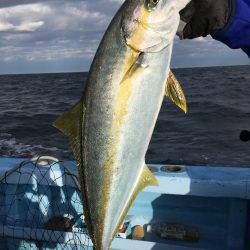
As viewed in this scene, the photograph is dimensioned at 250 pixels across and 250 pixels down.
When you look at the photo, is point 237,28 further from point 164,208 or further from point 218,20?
point 164,208

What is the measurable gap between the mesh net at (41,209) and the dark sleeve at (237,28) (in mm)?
2451

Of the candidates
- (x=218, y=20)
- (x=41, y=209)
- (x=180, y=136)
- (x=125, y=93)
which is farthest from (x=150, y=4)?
(x=180, y=136)

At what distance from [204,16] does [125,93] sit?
752 millimetres

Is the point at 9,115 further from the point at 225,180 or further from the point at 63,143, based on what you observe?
the point at 225,180

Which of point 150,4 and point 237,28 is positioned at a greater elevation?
point 150,4

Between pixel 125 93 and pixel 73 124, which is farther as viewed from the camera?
pixel 73 124

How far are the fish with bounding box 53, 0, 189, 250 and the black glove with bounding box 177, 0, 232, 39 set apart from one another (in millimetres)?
370

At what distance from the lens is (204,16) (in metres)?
2.35

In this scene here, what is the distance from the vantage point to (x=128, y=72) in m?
1.97

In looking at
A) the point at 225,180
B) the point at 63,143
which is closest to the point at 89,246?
the point at 225,180

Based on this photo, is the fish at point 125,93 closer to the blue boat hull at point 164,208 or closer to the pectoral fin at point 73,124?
the pectoral fin at point 73,124

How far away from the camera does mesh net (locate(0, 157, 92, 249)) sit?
4.50 metres

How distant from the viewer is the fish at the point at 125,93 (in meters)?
1.98

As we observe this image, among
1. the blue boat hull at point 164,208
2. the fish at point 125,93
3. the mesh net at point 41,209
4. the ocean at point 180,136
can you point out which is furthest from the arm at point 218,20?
the ocean at point 180,136
